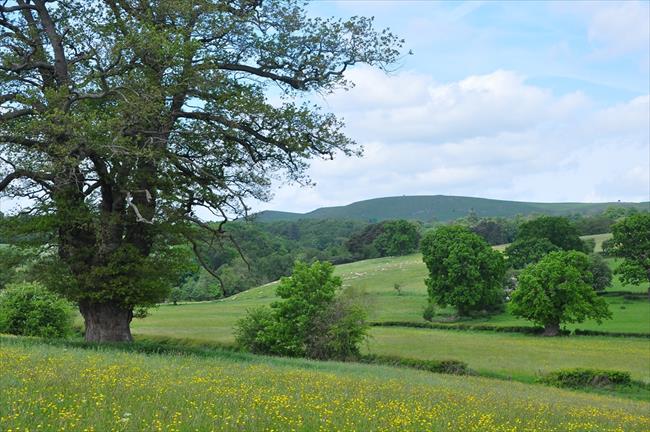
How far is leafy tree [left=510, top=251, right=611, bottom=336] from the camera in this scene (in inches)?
2692

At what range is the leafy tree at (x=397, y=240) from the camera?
157750mm

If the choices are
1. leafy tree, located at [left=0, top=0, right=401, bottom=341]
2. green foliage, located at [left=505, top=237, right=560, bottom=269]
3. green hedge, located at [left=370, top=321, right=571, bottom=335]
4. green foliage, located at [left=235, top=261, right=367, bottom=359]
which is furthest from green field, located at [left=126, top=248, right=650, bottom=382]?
leafy tree, located at [left=0, top=0, right=401, bottom=341]

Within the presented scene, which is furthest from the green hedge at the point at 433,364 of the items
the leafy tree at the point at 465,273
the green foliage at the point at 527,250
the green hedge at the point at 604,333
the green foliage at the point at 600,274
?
the green foliage at the point at 527,250

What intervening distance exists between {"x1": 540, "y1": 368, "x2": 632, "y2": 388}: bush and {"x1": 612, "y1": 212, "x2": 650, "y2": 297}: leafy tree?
4901 cm

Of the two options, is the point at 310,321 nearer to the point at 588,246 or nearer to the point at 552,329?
the point at 552,329

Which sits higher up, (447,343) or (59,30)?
(59,30)

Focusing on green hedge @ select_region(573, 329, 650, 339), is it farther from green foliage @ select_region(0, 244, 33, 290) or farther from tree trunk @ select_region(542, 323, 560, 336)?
green foliage @ select_region(0, 244, 33, 290)

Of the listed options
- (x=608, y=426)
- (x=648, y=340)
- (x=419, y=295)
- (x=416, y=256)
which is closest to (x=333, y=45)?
(x=608, y=426)

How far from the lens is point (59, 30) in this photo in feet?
81.1

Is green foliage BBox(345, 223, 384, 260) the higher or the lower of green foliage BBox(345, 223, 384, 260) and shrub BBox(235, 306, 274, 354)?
the higher

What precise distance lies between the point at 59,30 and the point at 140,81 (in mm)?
6126

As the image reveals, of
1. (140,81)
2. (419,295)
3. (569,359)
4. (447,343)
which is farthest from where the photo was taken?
(419,295)

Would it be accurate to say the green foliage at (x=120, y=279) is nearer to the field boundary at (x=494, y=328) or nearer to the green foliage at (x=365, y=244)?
the field boundary at (x=494, y=328)

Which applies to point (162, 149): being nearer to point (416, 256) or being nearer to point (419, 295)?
point (419, 295)
